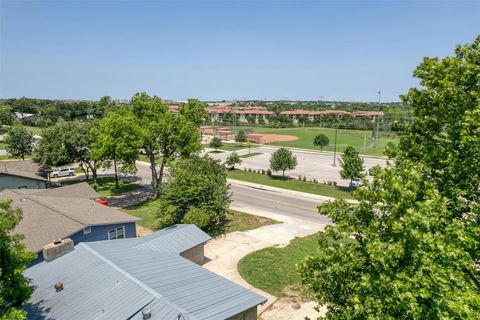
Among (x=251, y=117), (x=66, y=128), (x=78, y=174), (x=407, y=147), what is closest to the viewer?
(x=407, y=147)

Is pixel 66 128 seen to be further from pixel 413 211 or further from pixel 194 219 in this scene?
pixel 413 211

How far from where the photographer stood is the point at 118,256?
614 inches

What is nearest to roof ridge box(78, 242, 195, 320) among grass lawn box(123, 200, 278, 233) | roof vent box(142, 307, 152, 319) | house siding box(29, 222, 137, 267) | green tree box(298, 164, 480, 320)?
roof vent box(142, 307, 152, 319)

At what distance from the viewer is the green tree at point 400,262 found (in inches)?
280

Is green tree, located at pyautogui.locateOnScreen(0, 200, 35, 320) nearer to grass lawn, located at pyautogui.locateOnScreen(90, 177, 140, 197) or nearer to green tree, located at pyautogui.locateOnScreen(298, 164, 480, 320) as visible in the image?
green tree, located at pyautogui.locateOnScreen(298, 164, 480, 320)

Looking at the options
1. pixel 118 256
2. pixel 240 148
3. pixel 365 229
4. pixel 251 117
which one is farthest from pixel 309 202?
pixel 251 117

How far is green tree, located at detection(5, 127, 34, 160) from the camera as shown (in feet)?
170

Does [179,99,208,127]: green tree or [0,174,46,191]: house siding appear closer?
[0,174,46,191]: house siding

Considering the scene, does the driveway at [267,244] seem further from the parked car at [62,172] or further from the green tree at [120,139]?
the parked car at [62,172]

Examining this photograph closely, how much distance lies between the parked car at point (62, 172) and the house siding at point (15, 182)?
1051cm

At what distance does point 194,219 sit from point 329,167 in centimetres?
3765

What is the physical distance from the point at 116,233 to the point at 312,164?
43895mm

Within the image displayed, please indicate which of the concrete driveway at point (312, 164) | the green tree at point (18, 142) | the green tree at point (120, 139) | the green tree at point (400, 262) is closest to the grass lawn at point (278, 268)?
the green tree at point (400, 262)

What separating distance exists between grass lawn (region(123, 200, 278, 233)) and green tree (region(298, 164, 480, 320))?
64.1 ft
